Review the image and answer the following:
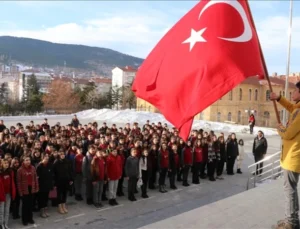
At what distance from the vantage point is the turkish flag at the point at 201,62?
4934mm

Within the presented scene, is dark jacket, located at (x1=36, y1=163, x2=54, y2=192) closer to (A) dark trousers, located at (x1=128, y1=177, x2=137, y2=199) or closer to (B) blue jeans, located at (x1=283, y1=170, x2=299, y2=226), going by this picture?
(A) dark trousers, located at (x1=128, y1=177, x2=137, y2=199)

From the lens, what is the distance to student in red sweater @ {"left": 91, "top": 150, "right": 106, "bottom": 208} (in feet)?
33.9

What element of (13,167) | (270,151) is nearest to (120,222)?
(13,167)

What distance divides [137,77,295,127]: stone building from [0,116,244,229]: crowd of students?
38259 mm

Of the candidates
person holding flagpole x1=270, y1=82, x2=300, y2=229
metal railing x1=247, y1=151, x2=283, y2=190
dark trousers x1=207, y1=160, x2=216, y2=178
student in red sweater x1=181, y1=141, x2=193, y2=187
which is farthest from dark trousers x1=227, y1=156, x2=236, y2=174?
person holding flagpole x1=270, y1=82, x2=300, y2=229

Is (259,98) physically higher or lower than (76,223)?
higher

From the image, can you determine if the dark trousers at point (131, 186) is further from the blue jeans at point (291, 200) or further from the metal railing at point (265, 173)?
the blue jeans at point (291, 200)

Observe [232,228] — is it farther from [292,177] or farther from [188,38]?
[188,38]

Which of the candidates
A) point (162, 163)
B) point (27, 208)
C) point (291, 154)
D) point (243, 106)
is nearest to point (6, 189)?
point (27, 208)

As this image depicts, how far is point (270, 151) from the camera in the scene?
77.9ft

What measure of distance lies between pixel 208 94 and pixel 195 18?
4.39ft

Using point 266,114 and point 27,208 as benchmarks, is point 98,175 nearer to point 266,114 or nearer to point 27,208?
point 27,208

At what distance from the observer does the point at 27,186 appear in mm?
8758

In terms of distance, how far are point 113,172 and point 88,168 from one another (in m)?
0.73
